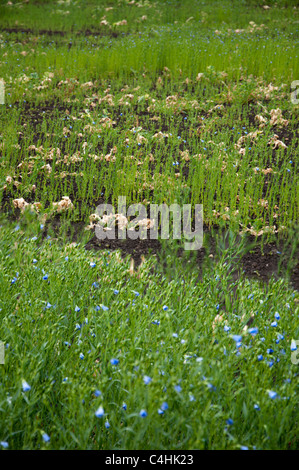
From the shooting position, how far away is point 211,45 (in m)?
9.46

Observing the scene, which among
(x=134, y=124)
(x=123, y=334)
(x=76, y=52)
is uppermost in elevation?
(x=76, y=52)

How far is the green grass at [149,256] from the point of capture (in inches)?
80.5

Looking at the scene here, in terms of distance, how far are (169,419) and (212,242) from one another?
93.3 inches

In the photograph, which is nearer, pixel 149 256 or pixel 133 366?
pixel 133 366

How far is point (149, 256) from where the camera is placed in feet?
12.9

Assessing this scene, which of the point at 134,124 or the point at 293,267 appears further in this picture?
the point at 134,124

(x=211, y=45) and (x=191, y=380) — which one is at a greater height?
(x=211, y=45)

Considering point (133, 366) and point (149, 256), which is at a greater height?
point (133, 366)

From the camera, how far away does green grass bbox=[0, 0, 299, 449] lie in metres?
2.04
